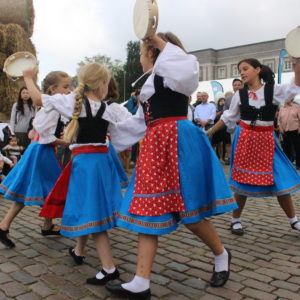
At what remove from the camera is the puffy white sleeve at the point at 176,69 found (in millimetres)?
2232

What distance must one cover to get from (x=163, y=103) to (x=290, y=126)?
7.51 m

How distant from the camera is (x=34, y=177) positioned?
331cm

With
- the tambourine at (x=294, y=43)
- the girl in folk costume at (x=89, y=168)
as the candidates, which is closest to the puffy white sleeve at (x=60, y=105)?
the girl in folk costume at (x=89, y=168)

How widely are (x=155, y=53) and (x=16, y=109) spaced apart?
4.32 meters

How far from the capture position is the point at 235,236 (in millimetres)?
3695

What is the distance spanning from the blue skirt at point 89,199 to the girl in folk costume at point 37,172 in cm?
72

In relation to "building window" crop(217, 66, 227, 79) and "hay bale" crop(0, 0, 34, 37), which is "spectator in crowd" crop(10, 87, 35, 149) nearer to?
"hay bale" crop(0, 0, 34, 37)

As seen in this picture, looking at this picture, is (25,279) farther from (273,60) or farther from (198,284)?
(273,60)

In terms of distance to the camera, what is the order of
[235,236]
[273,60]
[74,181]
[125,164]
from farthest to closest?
[273,60], [125,164], [235,236], [74,181]

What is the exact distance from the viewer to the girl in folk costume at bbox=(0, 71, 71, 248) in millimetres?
3281

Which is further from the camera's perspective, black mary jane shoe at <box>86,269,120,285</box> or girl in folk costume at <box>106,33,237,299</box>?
black mary jane shoe at <box>86,269,120,285</box>

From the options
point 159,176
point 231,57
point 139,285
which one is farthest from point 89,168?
point 231,57

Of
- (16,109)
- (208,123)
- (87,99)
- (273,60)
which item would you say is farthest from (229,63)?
(87,99)

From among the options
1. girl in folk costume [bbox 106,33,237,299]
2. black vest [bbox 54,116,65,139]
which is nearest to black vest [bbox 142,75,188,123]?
girl in folk costume [bbox 106,33,237,299]
